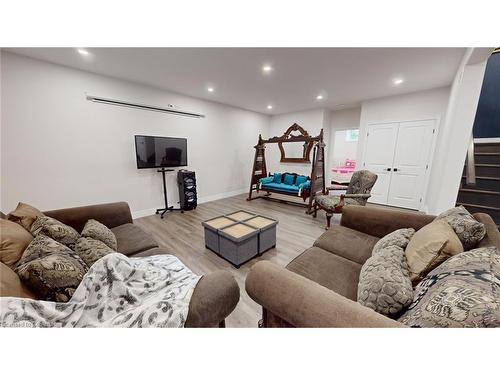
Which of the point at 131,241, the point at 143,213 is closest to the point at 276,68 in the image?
the point at 131,241

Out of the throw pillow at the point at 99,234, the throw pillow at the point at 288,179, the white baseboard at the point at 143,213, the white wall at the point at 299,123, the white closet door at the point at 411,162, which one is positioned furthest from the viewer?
the white wall at the point at 299,123

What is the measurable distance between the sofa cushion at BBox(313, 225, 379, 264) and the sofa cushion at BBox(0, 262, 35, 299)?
1.72 m

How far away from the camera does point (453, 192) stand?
2387mm

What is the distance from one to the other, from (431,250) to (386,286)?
0.33 metres

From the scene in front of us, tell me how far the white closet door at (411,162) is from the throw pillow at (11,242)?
5514 millimetres

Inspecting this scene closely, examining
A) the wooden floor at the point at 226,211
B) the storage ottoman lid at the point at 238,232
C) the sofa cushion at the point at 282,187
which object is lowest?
the wooden floor at the point at 226,211

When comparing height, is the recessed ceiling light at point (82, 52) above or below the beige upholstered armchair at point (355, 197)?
above

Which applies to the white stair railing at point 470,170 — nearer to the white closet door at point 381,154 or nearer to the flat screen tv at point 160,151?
the white closet door at point 381,154

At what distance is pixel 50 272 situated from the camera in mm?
787

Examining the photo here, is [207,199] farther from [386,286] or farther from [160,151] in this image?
[386,286]

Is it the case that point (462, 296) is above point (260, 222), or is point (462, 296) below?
above

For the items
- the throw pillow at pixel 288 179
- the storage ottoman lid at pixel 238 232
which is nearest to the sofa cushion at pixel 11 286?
the storage ottoman lid at pixel 238 232

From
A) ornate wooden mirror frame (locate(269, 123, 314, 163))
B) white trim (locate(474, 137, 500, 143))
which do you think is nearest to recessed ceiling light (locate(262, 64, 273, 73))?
ornate wooden mirror frame (locate(269, 123, 314, 163))

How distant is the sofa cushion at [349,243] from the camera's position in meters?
1.44
